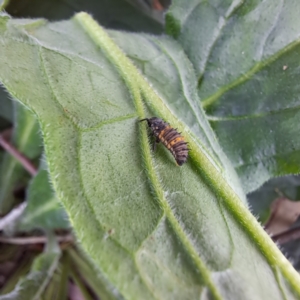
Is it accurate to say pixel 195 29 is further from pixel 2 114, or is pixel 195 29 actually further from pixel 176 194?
pixel 2 114

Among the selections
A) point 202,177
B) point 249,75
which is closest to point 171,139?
point 202,177

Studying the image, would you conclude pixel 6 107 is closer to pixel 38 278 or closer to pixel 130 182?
pixel 38 278

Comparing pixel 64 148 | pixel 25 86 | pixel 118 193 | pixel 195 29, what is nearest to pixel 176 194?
pixel 118 193

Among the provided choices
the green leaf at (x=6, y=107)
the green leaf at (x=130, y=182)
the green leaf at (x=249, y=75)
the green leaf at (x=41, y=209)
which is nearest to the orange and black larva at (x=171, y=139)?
the green leaf at (x=130, y=182)

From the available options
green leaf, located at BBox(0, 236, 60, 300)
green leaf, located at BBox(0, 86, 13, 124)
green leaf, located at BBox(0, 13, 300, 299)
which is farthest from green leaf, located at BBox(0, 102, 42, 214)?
green leaf, located at BBox(0, 13, 300, 299)

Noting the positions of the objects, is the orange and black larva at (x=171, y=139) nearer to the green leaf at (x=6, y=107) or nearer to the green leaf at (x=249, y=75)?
the green leaf at (x=249, y=75)
